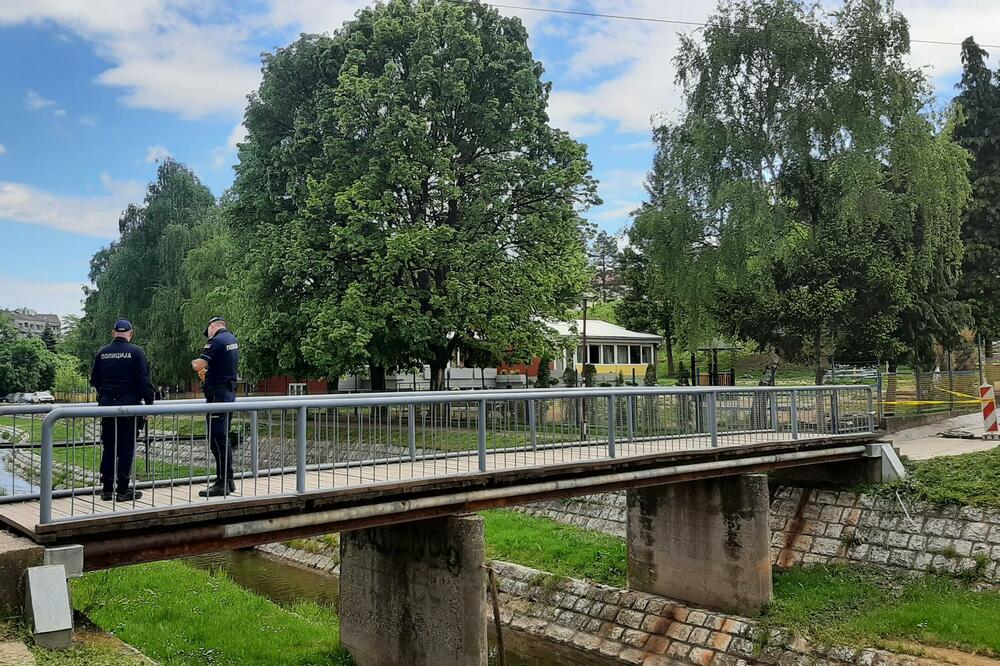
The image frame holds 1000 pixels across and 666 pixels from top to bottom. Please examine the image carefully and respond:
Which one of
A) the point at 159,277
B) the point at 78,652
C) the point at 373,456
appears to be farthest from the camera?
the point at 159,277

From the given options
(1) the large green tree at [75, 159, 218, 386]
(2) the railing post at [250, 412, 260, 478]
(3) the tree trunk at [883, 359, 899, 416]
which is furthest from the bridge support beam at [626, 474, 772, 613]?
(1) the large green tree at [75, 159, 218, 386]

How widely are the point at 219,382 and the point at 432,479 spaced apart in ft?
8.44

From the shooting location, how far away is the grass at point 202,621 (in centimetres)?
1172

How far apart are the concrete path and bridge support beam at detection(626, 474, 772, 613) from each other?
614cm

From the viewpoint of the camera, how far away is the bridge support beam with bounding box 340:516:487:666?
9.57 meters

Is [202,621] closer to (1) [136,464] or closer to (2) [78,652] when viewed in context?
(1) [136,464]

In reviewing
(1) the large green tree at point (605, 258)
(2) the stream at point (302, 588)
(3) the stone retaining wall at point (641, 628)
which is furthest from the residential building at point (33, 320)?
(3) the stone retaining wall at point (641, 628)

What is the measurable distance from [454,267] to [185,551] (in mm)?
17745

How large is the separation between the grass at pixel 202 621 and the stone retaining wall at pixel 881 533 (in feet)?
29.6

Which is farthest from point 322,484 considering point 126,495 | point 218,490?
point 126,495

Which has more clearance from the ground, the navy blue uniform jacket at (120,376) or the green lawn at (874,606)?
the navy blue uniform jacket at (120,376)

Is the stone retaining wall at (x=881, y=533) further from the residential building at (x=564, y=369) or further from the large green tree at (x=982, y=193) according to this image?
the residential building at (x=564, y=369)

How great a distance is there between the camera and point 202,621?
13203 millimetres

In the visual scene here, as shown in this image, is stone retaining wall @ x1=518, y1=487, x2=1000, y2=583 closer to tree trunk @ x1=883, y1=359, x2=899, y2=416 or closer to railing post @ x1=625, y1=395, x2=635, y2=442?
railing post @ x1=625, y1=395, x2=635, y2=442
